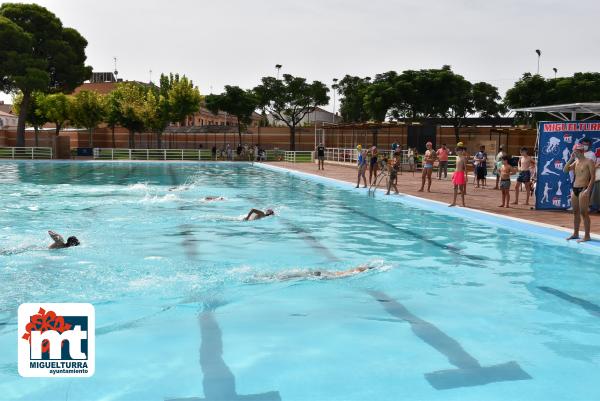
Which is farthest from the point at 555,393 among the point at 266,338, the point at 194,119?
the point at 194,119

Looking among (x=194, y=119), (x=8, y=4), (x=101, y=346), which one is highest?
(x=8, y=4)

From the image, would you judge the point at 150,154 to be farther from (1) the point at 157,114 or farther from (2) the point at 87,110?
(2) the point at 87,110

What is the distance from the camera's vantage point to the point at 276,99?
207 ft

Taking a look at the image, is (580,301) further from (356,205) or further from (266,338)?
(356,205)

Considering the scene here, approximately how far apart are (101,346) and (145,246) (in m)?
4.86

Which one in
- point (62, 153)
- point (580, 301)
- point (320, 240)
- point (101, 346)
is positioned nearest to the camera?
point (101, 346)

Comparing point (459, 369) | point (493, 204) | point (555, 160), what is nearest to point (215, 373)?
point (459, 369)

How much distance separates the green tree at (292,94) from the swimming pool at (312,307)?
50374 millimetres

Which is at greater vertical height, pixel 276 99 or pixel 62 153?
pixel 276 99

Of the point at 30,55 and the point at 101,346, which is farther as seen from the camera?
the point at 30,55

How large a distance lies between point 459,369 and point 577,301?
2892mm

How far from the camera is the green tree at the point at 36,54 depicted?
4359 centimetres

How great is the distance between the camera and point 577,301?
6805 millimetres

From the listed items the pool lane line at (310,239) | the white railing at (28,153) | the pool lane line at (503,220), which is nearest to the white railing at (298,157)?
the white railing at (28,153)
